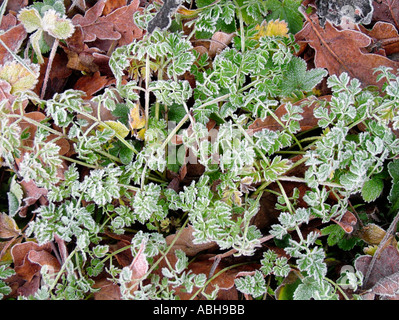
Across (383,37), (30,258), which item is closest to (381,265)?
(383,37)

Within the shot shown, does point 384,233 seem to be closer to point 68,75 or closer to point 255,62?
point 255,62

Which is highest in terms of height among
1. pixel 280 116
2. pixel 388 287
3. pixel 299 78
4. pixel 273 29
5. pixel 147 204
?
pixel 273 29

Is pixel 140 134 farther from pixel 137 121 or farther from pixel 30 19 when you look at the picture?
pixel 30 19

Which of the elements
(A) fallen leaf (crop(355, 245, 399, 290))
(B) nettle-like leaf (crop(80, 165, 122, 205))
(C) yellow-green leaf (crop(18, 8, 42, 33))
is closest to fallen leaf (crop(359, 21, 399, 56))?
(A) fallen leaf (crop(355, 245, 399, 290))

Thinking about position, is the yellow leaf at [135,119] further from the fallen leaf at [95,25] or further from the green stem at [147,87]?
the fallen leaf at [95,25]

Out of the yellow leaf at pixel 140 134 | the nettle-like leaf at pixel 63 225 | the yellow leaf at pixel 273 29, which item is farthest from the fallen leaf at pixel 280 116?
the nettle-like leaf at pixel 63 225

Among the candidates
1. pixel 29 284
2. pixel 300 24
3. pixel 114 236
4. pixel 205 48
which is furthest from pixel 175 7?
pixel 29 284
